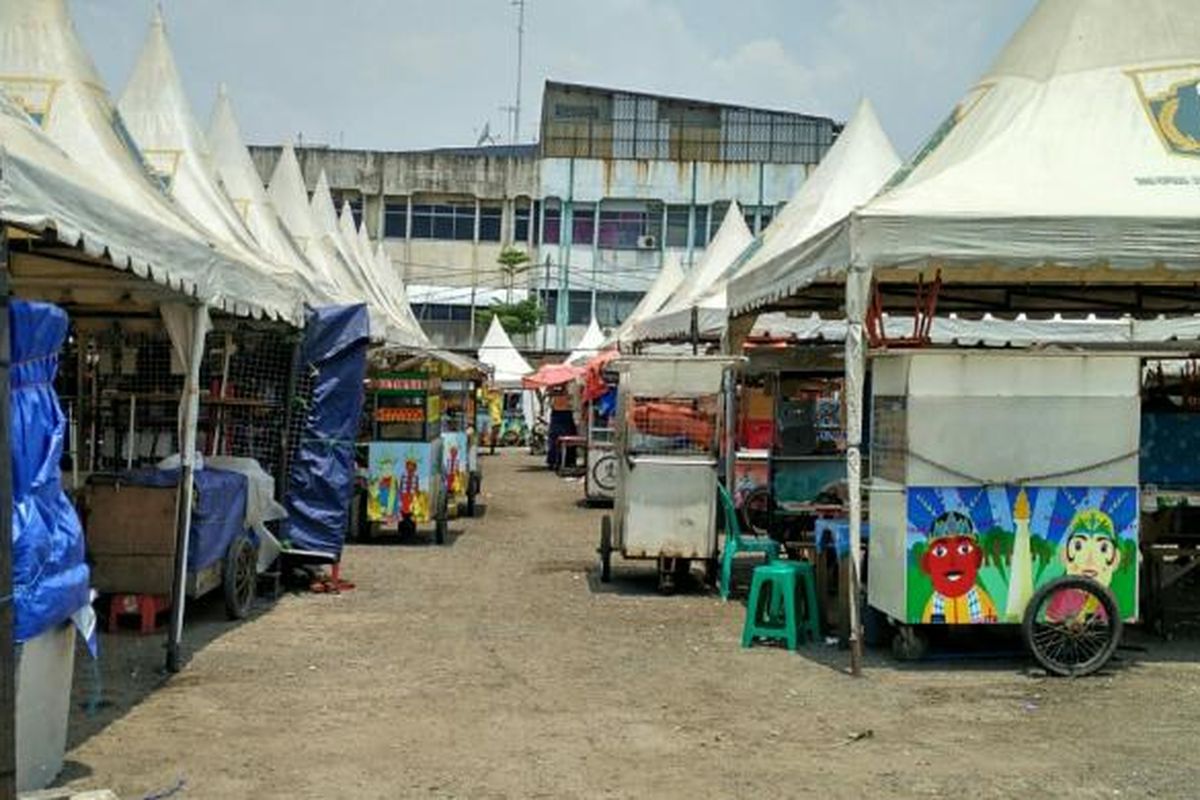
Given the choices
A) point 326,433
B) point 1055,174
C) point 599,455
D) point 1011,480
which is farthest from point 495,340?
point 1011,480

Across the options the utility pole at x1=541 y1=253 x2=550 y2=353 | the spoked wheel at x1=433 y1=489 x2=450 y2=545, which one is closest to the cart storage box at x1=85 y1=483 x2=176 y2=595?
the spoked wheel at x1=433 y1=489 x2=450 y2=545

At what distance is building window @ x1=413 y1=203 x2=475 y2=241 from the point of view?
55.1 meters

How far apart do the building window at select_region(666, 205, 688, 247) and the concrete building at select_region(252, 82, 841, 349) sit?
52 mm

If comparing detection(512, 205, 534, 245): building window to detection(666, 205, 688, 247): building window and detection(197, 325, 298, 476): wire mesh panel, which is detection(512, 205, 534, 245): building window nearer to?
detection(666, 205, 688, 247): building window

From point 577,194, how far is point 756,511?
39085mm

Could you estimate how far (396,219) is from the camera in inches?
2164

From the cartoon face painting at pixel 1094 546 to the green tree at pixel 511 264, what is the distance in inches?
1732

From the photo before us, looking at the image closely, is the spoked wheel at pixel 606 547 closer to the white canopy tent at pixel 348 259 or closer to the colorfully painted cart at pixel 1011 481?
the colorfully painted cart at pixel 1011 481

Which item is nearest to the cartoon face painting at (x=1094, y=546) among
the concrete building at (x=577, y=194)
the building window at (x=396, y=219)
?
the concrete building at (x=577, y=194)

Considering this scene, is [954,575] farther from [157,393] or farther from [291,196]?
[291,196]

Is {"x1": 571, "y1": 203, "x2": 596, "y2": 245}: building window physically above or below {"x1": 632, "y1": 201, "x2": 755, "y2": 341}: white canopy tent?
above

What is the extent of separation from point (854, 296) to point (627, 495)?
4.13m

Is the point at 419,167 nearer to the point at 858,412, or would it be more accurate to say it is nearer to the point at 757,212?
the point at 757,212

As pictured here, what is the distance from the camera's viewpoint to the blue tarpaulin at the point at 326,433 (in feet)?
41.5
